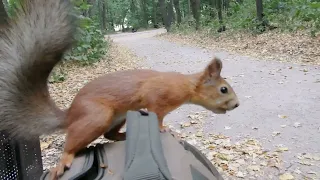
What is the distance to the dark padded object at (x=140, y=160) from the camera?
0.91 m

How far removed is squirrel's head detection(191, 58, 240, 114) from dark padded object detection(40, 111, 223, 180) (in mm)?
515

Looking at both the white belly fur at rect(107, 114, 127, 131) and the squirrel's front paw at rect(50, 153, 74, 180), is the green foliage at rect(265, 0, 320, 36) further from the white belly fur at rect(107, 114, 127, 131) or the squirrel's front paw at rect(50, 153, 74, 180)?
the squirrel's front paw at rect(50, 153, 74, 180)

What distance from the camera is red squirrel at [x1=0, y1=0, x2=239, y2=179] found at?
1.14 m

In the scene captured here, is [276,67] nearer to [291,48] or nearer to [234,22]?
[291,48]

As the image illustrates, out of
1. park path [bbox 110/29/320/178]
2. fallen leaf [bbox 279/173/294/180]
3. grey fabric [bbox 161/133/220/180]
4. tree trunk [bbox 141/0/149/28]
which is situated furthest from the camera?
tree trunk [bbox 141/0/149/28]

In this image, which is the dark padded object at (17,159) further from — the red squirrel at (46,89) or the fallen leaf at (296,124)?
→ the fallen leaf at (296,124)

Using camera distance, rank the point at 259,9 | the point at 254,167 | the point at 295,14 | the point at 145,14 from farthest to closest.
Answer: the point at 145,14 → the point at 259,9 → the point at 295,14 → the point at 254,167

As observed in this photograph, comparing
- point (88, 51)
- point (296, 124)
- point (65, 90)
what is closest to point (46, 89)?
point (296, 124)

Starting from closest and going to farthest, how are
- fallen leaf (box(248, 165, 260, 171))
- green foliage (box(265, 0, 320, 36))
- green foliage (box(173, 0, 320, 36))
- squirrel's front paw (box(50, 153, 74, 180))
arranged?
squirrel's front paw (box(50, 153, 74, 180)) < fallen leaf (box(248, 165, 260, 171)) < green foliage (box(265, 0, 320, 36)) < green foliage (box(173, 0, 320, 36))

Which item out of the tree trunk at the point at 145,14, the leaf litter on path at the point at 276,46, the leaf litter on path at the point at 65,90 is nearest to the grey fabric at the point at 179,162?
the leaf litter on path at the point at 65,90

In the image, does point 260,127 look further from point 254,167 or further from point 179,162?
point 179,162

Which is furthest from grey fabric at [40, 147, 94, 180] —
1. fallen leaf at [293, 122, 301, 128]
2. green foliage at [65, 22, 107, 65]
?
green foliage at [65, 22, 107, 65]

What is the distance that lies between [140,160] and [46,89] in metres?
0.51

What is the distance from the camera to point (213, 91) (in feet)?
5.70
